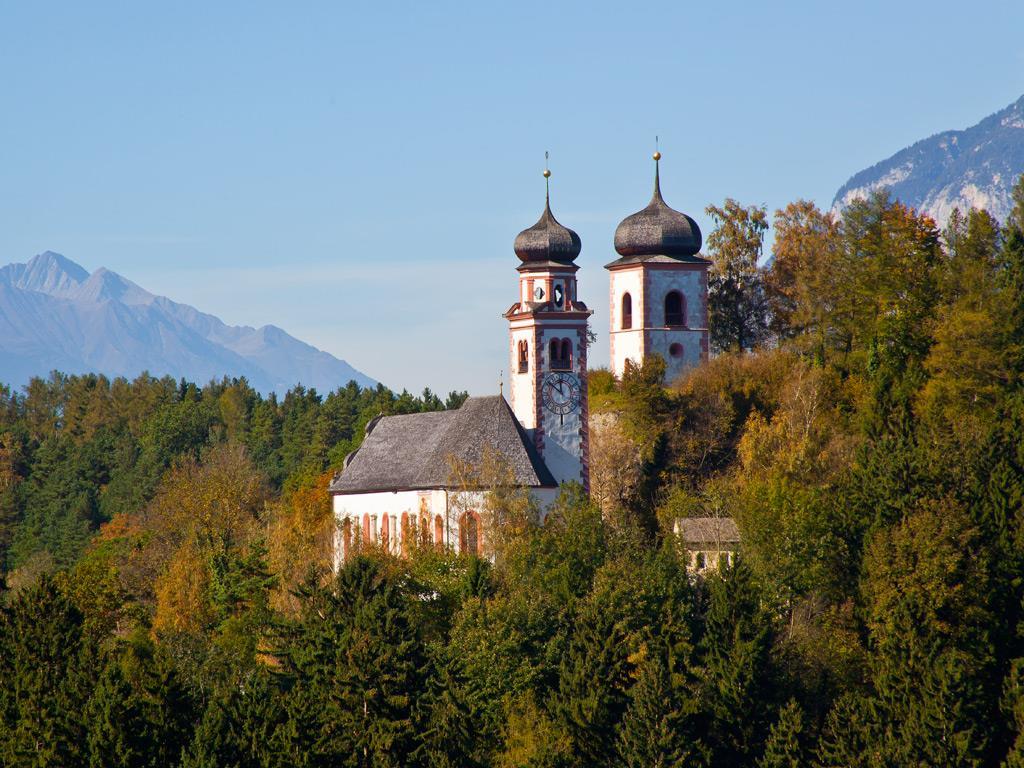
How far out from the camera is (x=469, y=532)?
71.4 meters

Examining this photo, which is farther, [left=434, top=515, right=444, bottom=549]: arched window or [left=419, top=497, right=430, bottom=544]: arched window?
[left=434, top=515, right=444, bottom=549]: arched window

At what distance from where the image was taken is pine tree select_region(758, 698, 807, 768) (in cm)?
5653

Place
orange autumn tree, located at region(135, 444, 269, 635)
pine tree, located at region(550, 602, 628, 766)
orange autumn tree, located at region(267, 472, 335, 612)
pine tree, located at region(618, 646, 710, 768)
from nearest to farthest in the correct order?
pine tree, located at region(618, 646, 710, 768) → pine tree, located at region(550, 602, 628, 766) → orange autumn tree, located at region(267, 472, 335, 612) → orange autumn tree, located at region(135, 444, 269, 635)

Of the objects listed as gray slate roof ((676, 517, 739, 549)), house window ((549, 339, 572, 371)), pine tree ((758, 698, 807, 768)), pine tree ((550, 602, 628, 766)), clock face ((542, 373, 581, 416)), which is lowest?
pine tree ((758, 698, 807, 768))

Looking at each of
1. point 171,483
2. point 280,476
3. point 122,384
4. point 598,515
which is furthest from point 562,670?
point 122,384

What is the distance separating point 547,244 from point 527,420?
7.14 m

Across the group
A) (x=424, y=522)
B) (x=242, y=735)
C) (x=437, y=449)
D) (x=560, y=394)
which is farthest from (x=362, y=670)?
(x=560, y=394)

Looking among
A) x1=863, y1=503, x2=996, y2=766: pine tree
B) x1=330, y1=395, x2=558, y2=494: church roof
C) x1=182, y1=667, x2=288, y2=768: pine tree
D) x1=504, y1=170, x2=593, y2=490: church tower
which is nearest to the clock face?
x1=504, y1=170, x2=593, y2=490: church tower

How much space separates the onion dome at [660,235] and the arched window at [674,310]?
1880 millimetres

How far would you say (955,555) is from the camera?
198 ft

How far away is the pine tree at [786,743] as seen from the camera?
185 ft

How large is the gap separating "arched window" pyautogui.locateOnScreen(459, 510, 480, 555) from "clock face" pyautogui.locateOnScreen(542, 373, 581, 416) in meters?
5.13

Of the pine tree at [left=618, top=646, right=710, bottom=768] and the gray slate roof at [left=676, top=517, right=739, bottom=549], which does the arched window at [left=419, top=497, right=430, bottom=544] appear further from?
the pine tree at [left=618, top=646, right=710, bottom=768]

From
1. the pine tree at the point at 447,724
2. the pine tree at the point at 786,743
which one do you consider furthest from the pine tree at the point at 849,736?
the pine tree at the point at 447,724
